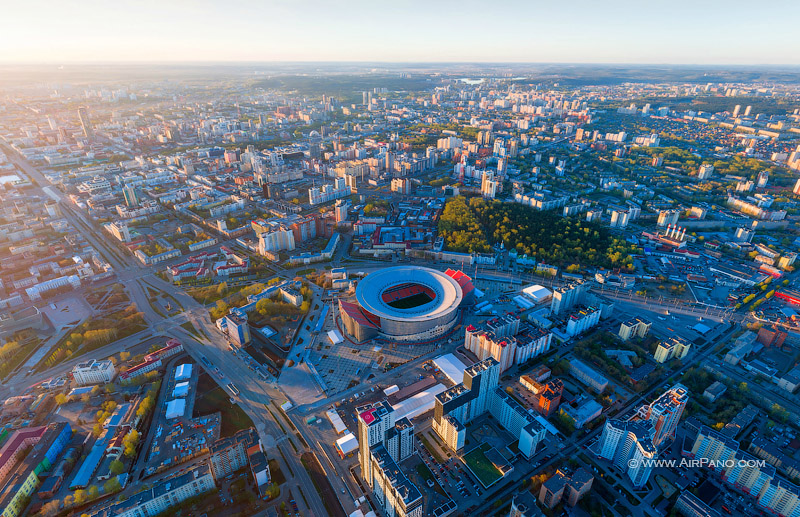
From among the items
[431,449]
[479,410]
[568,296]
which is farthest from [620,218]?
[431,449]

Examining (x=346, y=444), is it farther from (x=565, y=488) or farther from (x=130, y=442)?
(x=130, y=442)

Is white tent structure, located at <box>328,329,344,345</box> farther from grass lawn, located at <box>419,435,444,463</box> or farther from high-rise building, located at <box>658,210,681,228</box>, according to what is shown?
high-rise building, located at <box>658,210,681,228</box>

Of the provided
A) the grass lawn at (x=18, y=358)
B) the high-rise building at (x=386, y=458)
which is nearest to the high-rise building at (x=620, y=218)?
the high-rise building at (x=386, y=458)

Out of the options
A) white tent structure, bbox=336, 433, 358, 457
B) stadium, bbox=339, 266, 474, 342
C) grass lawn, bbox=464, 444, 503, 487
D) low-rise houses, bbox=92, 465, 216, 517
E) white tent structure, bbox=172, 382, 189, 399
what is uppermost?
stadium, bbox=339, 266, 474, 342

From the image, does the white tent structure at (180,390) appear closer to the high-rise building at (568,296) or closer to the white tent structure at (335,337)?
the white tent structure at (335,337)

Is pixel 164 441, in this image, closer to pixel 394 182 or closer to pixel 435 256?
pixel 435 256

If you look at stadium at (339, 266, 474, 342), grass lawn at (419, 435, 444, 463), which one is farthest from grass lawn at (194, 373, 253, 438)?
grass lawn at (419, 435, 444, 463)

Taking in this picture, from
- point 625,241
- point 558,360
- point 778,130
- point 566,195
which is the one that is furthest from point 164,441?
point 778,130
